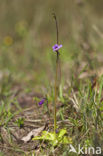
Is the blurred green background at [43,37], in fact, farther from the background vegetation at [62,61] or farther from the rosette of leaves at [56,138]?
the rosette of leaves at [56,138]

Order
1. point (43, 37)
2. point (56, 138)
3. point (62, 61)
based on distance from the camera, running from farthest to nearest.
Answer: point (43, 37), point (62, 61), point (56, 138)

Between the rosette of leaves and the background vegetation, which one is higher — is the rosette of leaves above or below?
below

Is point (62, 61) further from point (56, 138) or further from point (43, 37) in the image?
point (43, 37)

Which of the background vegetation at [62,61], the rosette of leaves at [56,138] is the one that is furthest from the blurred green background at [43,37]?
the rosette of leaves at [56,138]

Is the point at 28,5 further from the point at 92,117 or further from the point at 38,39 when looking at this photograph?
the point at 92,117

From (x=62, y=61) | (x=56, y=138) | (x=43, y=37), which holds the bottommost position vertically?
(x=56, y=138)

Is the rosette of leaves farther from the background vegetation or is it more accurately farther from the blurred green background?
the blurred green background

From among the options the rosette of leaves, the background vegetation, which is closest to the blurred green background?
the background vegetation

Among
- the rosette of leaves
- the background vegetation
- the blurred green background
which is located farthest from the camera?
the blurred green background

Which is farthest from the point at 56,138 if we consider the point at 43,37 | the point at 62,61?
the point at 43,37
